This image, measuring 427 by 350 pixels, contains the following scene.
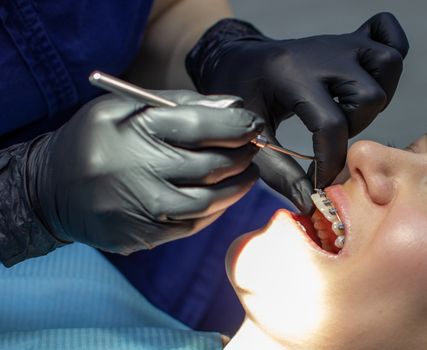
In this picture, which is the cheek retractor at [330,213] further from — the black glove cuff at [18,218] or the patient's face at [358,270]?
the black glove cuff at [18,218]

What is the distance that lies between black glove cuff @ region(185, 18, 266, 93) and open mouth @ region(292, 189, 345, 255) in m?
0.46

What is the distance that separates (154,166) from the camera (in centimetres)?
90

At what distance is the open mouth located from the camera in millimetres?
1030

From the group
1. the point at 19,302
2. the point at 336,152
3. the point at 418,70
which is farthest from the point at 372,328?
the point at 418,70

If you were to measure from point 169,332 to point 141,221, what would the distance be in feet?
1.36

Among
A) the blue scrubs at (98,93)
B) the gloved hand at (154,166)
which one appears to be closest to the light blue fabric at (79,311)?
the blue scrubs at (98,93)

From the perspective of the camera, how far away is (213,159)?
89cm

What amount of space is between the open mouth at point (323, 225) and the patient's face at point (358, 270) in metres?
0.02

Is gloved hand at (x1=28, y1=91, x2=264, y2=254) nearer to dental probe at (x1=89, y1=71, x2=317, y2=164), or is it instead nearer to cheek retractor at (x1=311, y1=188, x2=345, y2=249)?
dental probe at (x1=89, y1=71, x2=317, y2=164)

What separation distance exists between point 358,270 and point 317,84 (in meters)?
0.37

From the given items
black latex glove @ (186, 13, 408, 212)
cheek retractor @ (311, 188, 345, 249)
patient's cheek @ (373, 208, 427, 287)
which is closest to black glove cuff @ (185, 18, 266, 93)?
black latex glove @ (186, 13, 408, 212)

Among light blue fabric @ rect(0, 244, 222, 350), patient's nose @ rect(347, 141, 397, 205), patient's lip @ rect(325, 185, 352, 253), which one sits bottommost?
light blue fabric @ rect(0, 244, 222, 350)

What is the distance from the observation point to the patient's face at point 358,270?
3.07 ft

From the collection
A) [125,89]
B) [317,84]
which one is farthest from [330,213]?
[125,89]
